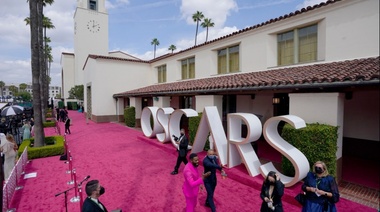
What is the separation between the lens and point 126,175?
7.84m

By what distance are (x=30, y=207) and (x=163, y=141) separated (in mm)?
6809

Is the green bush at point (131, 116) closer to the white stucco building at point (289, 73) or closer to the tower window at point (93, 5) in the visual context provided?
the white stucco building at point (289, 73)

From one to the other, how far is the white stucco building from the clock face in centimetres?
2275

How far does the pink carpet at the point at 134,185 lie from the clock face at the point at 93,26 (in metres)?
37.6

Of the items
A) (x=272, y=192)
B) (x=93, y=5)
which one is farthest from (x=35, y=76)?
(x=93, y=5)

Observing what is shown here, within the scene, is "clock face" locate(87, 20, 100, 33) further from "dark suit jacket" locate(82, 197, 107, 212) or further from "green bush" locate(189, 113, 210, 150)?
"dark suit jacket" locate(82, 197, 107, 212)

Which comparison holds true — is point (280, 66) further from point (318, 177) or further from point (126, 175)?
point (126, 175)

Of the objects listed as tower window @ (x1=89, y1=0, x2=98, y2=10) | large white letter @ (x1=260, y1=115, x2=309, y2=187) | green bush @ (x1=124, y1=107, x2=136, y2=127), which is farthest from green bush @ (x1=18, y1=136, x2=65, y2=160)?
tower window @ (x1=89, y1=0, x2=98, y2=10)

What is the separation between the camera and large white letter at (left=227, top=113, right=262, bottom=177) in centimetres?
688

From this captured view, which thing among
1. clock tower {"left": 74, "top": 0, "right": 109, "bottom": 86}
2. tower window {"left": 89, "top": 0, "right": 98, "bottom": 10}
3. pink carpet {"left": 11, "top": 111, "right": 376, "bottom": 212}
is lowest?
pink carpet {"left": 11, "top": 111, "right": 376, "bottom": 212}

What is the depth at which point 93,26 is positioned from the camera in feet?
136

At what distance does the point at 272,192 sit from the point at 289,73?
622 centimetres

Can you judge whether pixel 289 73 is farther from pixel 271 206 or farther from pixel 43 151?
pixel 43 151

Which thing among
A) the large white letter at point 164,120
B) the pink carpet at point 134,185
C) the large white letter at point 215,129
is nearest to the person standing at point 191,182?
the pink carpet at point 134,185
